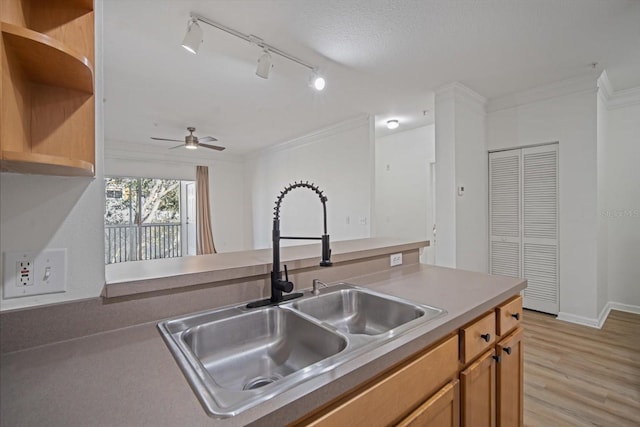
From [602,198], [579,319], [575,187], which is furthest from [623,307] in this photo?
[575,187]

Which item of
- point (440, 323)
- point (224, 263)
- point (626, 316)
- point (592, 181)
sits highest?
point (592, 181)

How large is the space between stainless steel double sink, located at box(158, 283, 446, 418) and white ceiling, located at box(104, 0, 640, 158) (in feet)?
6.35

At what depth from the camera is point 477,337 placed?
3.67ft

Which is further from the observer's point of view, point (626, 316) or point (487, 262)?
point (487, 262)

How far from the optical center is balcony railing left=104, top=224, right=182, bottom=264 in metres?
6.02

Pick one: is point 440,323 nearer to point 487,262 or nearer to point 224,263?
point 224,263

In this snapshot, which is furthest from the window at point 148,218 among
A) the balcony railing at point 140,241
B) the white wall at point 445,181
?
the white wall at point 445,181

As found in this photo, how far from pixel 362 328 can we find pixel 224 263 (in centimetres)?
69

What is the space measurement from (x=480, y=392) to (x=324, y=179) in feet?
13.4

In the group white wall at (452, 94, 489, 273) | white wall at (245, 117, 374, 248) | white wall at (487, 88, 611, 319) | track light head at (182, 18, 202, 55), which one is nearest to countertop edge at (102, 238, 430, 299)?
track light head at (182, 18, 202, 55)

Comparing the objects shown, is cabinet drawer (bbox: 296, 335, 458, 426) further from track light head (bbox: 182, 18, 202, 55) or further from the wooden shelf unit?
track light head (bbox: 182, 18, 202, 55)

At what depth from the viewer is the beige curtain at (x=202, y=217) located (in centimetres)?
657

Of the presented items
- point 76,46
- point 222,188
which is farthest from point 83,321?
point 222,188

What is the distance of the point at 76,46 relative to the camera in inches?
31.5
